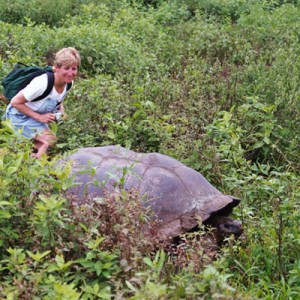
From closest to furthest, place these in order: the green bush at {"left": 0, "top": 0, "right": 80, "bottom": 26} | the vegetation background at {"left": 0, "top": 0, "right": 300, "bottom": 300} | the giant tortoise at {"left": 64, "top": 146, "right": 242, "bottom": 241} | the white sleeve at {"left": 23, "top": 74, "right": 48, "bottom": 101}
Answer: the vegetation background at {"left": 0, "top": 0, "right": 300, "bottom": 300}, the giant tortoise at {"left": 64, "top": 146, "right": 242, "bottom": 241}, the white sleeve at {"left": 23, "top": 74, "right": 48, "bottom": 101}, the green bush at {"left": 0, "top": 0, "right": 80, "bottom": 26}

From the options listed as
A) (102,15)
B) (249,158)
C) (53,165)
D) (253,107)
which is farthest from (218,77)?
(53,165)

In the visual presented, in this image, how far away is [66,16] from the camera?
805 cm

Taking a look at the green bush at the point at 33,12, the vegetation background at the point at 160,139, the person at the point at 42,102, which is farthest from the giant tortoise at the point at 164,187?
the green bush at the point at 33,12

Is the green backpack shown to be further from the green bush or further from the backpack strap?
the green bush

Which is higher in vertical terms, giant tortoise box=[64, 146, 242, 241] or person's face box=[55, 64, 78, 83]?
person's face box=[55, 64, 78, 83]

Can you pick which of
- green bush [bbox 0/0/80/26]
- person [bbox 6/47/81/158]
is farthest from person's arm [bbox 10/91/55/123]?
green bush [bbox 0/0/80/26]

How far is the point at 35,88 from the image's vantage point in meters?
4.41

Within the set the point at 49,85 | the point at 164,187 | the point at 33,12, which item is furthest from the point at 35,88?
the point at 33,12

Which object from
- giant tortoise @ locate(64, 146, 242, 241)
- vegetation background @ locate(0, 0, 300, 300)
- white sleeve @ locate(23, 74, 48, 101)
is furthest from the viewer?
white sleeve @ locate(23, 74, 48, 101)

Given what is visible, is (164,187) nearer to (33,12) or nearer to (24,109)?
A: (24,109)

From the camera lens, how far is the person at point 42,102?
442 cm

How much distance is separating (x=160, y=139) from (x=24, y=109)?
964 mm

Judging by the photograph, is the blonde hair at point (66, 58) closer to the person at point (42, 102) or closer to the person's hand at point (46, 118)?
the person at point (42, 102)

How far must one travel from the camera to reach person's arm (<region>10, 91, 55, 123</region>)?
4441 millimetres
